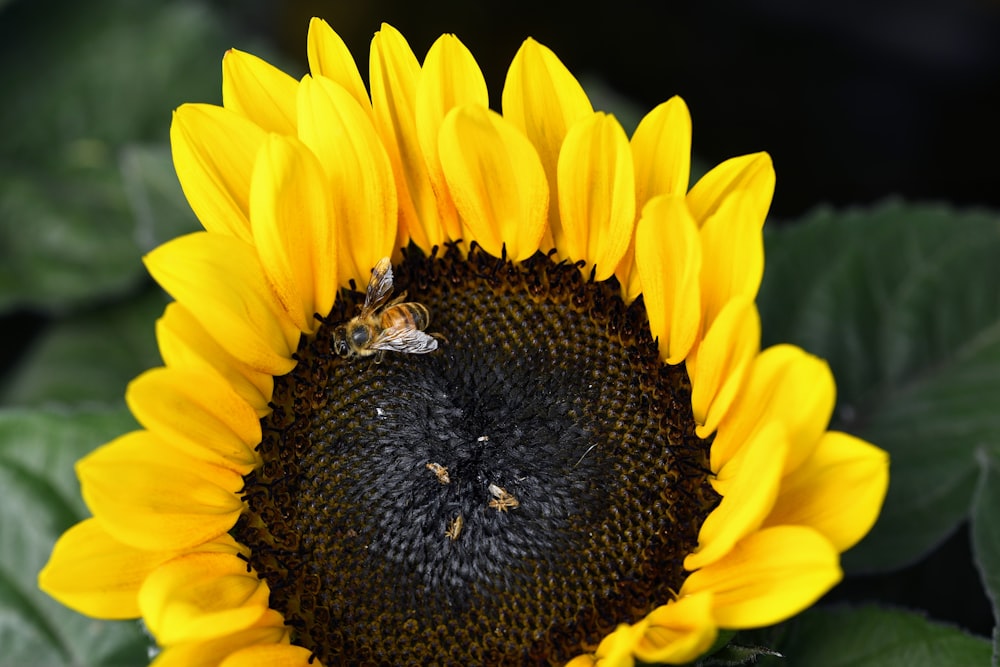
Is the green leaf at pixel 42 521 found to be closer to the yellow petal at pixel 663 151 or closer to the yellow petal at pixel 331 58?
the yellow petal at pixel 331 58

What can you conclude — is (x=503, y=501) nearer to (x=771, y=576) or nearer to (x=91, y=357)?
(x=771, y=576)

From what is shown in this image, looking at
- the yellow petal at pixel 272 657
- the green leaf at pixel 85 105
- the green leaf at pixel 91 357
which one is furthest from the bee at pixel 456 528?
the green leaf at pixel 85 105

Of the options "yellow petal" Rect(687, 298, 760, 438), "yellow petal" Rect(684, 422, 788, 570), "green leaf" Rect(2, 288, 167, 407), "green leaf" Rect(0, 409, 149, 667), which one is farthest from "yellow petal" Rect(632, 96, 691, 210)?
"green leaf" Rect(2, 288, 167, 407)

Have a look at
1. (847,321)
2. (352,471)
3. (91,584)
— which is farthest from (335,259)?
(847,321)

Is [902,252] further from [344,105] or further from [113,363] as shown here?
[113,363]

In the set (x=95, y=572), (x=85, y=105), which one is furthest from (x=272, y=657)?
(x=85, y=105)

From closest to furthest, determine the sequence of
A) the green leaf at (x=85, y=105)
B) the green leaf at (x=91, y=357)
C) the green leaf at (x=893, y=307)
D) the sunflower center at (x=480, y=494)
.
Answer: the sunflower center at (x=480, y=494) < the green leaf at (x=893, y=307) < the green leaf at (x=91, y=357) < the green leaf at (x=85, y=105)
